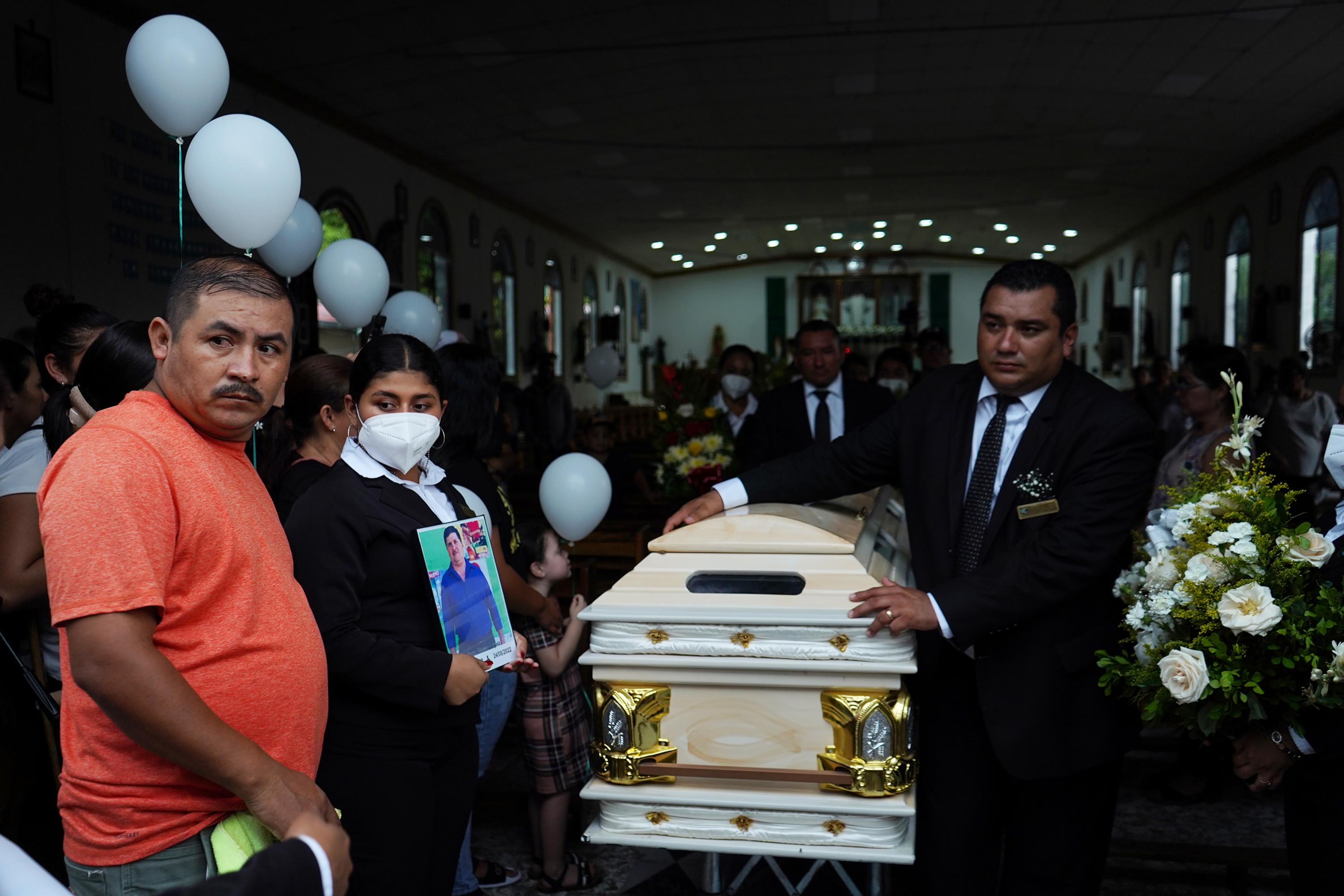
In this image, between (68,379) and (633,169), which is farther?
(633,169)

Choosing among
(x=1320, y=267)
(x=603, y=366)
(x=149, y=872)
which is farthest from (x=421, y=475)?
(x=1320, y=267)

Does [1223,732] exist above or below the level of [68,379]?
below

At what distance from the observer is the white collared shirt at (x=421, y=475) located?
1.86 m

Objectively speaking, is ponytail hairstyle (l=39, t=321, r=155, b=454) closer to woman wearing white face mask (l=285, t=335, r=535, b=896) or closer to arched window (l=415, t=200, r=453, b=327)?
woman wearing white face mask (l=285, t=335, r=535, b=896)

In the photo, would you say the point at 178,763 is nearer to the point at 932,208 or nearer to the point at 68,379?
the point at 68,379

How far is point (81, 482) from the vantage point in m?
1.17

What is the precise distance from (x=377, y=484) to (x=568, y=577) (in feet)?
7.60

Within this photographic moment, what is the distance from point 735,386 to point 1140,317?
1429 cm

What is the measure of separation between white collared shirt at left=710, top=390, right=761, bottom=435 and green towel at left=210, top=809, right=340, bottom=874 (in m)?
3.90

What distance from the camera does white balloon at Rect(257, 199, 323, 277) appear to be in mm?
4164

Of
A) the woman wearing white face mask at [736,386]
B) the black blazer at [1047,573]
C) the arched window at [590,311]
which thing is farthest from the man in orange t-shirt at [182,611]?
the arched window at [590,311]

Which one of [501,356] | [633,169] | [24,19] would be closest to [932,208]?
[633,169]

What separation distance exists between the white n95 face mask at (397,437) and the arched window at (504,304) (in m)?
10.8

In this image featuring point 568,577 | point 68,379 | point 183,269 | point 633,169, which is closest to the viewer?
point 183,269
